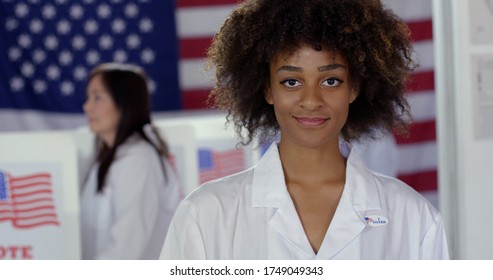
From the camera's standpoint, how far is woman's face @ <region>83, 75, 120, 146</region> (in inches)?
185

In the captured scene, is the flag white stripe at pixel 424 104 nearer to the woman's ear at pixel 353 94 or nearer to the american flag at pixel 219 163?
the american flag at pixel 219 163

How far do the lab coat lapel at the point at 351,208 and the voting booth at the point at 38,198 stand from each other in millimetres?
1614

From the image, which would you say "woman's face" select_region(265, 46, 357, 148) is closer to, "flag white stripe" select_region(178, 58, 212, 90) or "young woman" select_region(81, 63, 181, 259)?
"young woman" select_region(81, 63, 181, 259)

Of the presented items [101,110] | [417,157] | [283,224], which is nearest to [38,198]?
[101,110]

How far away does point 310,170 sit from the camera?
101 inches

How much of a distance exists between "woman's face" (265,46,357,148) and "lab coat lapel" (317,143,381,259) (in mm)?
125

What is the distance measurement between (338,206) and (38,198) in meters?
1.73

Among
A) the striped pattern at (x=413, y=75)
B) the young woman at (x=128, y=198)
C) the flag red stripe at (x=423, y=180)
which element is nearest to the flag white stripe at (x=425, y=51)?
the striped pattern at (x=413, y=75)

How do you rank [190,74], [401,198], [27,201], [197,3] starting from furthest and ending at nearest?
[190,74]
[197,3]
[27,201]
[401,198]

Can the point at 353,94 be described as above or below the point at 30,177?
above

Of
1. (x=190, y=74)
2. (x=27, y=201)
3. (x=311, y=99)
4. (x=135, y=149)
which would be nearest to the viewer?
(x=311, y=99)

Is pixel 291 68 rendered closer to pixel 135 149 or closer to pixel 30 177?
pixel 30 177

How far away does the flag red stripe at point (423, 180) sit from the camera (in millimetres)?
5953

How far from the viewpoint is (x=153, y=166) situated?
4.46 metres
